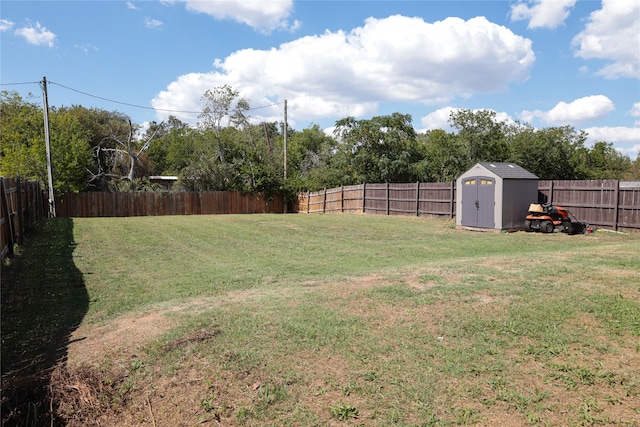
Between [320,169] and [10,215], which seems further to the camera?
[320,169]

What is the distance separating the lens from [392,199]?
952 inches

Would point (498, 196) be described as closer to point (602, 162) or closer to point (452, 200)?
point (452, 200)

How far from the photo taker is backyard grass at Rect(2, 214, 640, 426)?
3533mm

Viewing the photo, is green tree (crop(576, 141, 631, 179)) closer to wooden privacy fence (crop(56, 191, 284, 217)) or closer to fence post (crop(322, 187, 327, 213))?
fence post (crop(322, 187, 327, 213))

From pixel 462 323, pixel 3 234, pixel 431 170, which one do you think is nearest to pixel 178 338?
pixel 462 323

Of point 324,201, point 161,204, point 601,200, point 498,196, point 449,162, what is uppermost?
point 449,162

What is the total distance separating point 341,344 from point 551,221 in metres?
12.8

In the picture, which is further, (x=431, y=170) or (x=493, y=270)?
(x=431, y=170)

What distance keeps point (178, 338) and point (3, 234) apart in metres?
6.90

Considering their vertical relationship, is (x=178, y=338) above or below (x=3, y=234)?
below

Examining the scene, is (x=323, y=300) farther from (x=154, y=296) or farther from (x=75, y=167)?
(x=75, y=167)

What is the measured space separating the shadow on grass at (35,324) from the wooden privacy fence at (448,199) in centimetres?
1523

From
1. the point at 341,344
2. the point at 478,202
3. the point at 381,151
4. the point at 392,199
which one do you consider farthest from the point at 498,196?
the point at 381,151

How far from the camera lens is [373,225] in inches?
722
